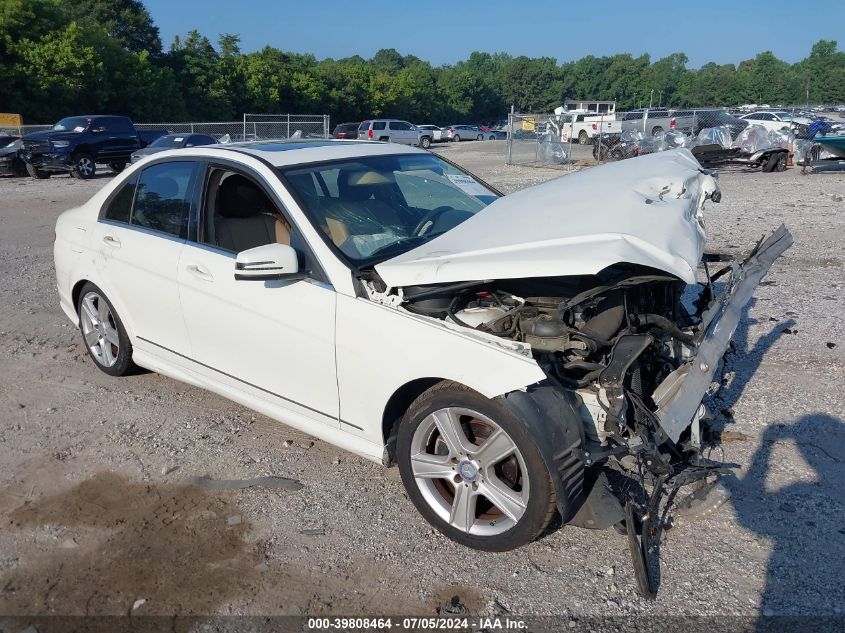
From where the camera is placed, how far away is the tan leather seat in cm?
428

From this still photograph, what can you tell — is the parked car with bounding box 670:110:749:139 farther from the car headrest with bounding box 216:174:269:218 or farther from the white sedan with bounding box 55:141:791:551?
the car headrest with bounding box 216:174:269:218

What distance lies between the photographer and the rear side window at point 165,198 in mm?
4445

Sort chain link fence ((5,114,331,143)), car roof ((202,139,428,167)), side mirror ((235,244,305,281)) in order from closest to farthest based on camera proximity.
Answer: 1. side mirror ((235,244,305,281))
2. car roof ((202,139,428,167))
3. chain link fence ((5,114,331,143))

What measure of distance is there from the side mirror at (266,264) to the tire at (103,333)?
190 cm

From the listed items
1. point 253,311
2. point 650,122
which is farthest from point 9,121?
point 253,311

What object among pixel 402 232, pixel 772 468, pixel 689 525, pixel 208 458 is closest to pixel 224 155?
pixel 402 232

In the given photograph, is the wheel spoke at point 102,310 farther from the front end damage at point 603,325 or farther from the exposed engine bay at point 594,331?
the exposed engine bay at point 594,331

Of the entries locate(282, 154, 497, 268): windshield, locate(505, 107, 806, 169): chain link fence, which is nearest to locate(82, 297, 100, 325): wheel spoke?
locate(282, 154, 497, 268): windshield

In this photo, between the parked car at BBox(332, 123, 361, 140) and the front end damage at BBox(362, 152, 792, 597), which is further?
the parked car at BBox(332, 123, 361, 140)

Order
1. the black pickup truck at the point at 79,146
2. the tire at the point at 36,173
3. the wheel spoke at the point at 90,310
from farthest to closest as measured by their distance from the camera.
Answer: the tire at the point at 36,173 < the black pickup truck at the point at 79,146 < the wheel spoke at the point at 90,310

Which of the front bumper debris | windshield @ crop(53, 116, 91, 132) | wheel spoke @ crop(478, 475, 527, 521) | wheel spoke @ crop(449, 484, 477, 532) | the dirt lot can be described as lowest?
the dirt lot

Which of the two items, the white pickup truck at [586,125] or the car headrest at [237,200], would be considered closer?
the car headrest at [237,200]

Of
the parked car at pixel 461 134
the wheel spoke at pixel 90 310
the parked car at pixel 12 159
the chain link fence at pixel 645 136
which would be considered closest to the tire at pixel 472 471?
the wheel spoke at pixel 90 310

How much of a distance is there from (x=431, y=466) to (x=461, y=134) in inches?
2208
